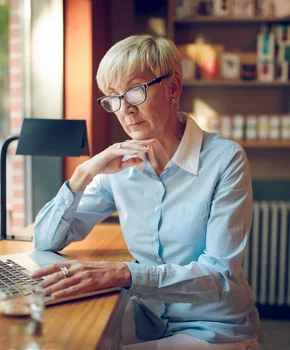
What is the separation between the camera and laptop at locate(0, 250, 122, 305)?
120 cm

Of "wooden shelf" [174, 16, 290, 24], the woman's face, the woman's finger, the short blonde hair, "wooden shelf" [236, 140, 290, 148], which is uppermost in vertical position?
"wooden shelf" [174, 16, 290, 24]

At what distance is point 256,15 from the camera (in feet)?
11.2

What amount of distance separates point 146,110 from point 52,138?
18.4 inches

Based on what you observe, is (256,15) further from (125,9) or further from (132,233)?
(132,233)

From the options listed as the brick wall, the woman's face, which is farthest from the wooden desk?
the brick wall

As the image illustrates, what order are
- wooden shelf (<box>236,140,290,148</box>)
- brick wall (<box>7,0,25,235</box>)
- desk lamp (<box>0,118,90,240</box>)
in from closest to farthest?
desk lamp (<box>0,118,90,240</box>) < brick wall (<box>7,0,25,235</box>) < wooden shelf (<box>236,140,290,148</box>)

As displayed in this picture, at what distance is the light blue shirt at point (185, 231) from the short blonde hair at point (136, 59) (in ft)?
0.71

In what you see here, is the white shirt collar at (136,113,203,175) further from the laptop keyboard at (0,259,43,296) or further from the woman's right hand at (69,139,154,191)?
the laptop keyboard at (0,259,43,296)

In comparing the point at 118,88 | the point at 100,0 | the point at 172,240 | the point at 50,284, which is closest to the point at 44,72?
the point at 100,0

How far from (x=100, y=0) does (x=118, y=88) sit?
166 centimetres

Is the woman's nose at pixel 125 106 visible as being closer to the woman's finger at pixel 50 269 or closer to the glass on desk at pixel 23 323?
the woman's finger at pixel 50 269

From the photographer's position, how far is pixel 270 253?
3504 mm

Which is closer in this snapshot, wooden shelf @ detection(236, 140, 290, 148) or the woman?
the woman

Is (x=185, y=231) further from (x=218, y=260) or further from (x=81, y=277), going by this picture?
(x=81, y=277)
